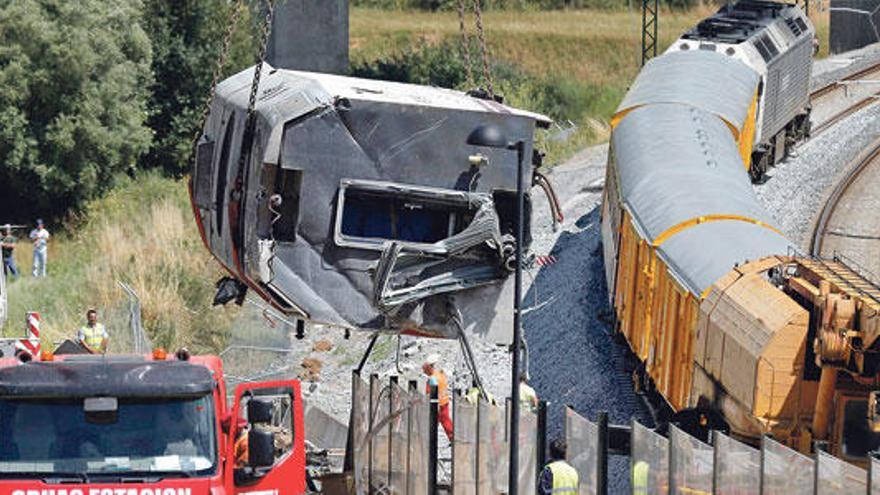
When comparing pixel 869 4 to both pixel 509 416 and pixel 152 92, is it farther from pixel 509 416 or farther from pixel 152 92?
pixel 509 416

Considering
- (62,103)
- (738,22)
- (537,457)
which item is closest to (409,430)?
(537,457)

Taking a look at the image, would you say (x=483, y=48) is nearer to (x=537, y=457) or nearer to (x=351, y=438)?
(x=537, y=457)

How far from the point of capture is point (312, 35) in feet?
168

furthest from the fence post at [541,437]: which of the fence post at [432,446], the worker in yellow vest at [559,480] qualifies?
the fence post at [432,446]

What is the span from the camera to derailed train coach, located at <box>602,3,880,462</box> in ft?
52.8

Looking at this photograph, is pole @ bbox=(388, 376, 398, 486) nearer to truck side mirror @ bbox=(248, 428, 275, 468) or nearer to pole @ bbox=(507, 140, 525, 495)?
pole @ bbox=(507, 140, 525, 495)

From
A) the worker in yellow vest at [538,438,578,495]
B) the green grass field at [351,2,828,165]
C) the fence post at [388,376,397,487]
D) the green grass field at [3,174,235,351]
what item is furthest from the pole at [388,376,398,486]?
the green grass field at [351,2,828,165]

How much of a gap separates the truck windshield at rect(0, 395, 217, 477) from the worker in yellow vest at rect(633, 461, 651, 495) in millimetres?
3534

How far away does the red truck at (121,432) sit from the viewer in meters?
13.2

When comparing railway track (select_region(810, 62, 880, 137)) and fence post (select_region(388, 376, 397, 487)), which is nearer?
fence post (select_region(388, 376, 397, 487))

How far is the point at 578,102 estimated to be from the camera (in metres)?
57.2

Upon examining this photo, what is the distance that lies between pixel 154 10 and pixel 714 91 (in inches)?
1004

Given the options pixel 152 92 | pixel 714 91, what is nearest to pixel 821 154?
pixel 714 91

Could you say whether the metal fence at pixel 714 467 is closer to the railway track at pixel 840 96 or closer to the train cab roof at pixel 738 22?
the train cab roof at pixel 738 22
